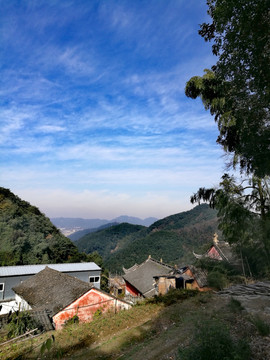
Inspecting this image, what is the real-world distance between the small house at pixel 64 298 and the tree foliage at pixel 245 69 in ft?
42.9

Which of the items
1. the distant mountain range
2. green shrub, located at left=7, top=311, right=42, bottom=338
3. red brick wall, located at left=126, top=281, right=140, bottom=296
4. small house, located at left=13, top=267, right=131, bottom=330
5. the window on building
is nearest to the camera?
green shrub, located at left=7, top=311, right=42, bottom=338

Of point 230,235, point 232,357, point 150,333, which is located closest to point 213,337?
point 232,357

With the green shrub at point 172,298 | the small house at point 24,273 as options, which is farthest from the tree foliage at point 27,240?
the green shrub at point 172,298

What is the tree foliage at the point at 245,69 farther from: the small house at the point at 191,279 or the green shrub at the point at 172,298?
the small house at the point at 191,279

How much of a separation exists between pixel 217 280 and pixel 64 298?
49.0ft

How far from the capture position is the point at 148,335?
8492mm

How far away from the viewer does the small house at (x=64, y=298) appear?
1602 centimetres

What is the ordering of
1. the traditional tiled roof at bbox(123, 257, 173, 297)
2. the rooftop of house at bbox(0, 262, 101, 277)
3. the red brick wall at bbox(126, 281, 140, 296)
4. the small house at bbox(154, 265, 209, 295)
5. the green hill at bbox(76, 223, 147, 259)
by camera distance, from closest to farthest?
the small house at bbox(154, 265, 209, 295)
the traditional tiled roof at bbox(123, 257, 173, 297)
the rooftop of house at bbox(0, 262, 101, 277)
the red brick wall at bbox(126, 281, 140, 296)
the green hill at bbox(76, 223, 147, 259)

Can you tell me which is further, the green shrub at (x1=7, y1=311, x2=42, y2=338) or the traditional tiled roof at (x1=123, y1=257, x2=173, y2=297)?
the traditional tiled roof at (x1=123, y1=257, x2=173, y2=297)

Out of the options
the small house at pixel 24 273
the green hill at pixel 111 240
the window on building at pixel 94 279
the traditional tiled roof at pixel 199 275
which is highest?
the traditional tiled roof at pixel 199 275

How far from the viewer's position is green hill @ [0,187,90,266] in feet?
145

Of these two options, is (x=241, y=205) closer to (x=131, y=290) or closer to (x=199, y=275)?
(x=199, y=275)

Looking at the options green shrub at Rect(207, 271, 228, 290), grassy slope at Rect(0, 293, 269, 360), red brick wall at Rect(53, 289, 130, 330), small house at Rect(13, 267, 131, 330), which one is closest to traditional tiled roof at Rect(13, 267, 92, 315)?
small house at Rect(13, 267, 131, 330)

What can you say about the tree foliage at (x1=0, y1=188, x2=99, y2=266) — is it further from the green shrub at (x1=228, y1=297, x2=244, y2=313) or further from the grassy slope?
the green shrub at (x1=228, y1=297, x2=244, y2=313)
